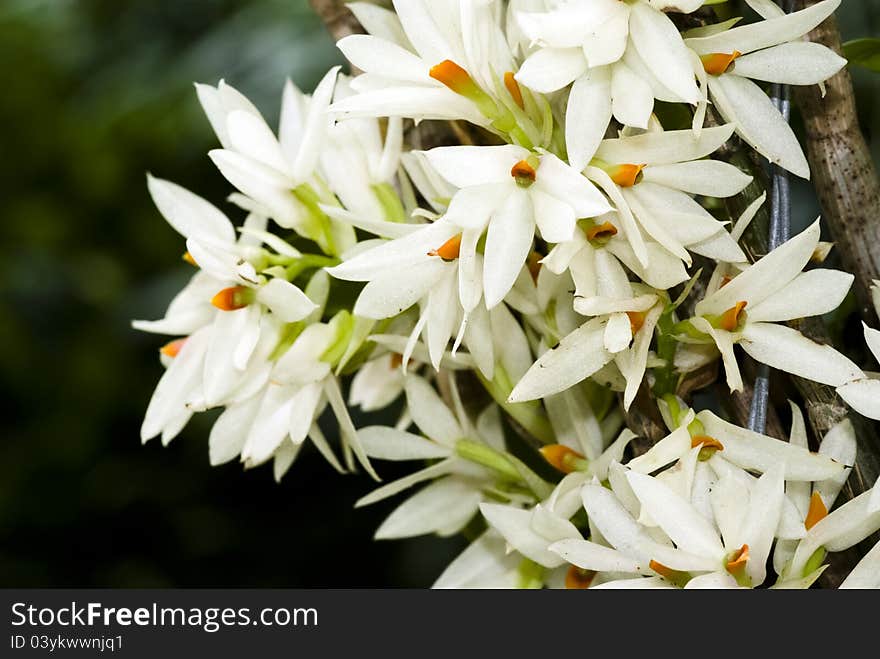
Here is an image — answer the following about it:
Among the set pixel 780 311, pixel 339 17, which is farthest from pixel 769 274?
pixel 339 17

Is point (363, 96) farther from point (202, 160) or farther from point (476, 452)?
point (202, 160)

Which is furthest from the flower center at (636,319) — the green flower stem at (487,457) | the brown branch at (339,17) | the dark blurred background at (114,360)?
the dark blurred background at (114,360)

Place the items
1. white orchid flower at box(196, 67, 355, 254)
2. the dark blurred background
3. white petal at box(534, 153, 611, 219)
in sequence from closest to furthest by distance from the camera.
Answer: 1. white petal at box(534, 153, 611, 219)
2. white orchid flower at box(196, 67, 355, 254)
3. the dark blurred background

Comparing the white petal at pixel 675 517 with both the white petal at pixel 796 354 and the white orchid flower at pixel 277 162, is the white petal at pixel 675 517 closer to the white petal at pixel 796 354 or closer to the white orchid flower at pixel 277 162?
the white petal at pixel 796 354

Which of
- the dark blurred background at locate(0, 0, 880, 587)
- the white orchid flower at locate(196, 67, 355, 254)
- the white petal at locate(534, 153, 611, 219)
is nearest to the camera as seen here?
the white petal at locate(534, 153, 611, 219)

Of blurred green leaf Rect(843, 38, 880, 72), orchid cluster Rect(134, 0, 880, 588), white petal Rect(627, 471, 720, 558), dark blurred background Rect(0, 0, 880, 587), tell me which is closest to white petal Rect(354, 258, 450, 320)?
orchid cluster Rect(134, 0, 880, 588)

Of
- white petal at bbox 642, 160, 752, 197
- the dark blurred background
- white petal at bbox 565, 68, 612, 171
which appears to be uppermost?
white petal at bbox 565, 68, 612, 171

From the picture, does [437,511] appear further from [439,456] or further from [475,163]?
[475,163]

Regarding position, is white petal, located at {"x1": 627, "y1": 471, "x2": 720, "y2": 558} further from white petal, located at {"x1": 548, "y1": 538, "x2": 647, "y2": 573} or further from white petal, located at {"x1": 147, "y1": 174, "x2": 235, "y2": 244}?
white petal, located at {"x1": 147, "y1": 174, "x2": 235, "y2": 244}
